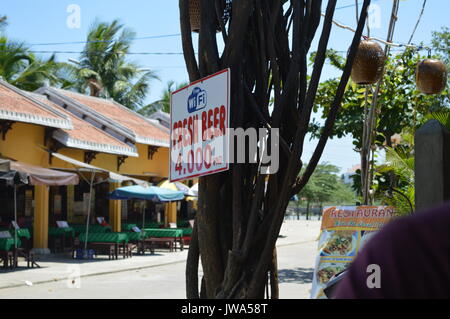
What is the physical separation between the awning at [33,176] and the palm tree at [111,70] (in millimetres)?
20907

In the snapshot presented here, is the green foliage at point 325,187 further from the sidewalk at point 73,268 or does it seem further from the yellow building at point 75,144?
the sidewalk at point 73,268

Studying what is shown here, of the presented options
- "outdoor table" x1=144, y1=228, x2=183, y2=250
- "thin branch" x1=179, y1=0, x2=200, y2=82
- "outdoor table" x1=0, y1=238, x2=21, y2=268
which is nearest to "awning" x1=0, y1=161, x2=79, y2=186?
"outdoor table" x1=0, y1=238, x2=21, y2=268

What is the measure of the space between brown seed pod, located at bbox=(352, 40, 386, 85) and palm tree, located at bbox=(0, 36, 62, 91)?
25600 mm

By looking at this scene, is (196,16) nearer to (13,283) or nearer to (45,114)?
(13,283)

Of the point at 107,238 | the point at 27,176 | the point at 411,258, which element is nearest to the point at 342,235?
the point at 411,258

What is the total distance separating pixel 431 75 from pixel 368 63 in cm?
103

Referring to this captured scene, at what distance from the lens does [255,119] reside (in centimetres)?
312

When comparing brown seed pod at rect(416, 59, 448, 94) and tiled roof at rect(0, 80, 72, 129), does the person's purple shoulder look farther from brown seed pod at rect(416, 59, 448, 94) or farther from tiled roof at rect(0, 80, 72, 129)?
tiled roof at rect(0, 80, 72, 129)

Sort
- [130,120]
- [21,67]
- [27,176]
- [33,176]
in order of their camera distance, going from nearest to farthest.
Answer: [27,176] → [33,176] → [130,120] → [21,67]

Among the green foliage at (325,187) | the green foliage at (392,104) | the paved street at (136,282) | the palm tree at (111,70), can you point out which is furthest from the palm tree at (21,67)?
the green foliage at (325,187)

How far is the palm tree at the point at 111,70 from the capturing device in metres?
37.0

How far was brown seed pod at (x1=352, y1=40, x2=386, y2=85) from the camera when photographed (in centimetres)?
643

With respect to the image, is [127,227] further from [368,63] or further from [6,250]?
[368,63]
